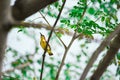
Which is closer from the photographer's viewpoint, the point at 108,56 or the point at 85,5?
the point at 108,56

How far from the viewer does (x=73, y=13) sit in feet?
4.14

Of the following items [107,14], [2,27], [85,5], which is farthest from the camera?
[107,14]

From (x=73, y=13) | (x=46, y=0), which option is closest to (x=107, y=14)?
(x=73, y=13)

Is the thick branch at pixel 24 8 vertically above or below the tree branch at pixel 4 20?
above

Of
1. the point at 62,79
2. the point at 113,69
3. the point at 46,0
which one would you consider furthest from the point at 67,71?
the point at 46,0

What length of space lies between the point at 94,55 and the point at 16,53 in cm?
260

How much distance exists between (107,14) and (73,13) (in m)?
0.16

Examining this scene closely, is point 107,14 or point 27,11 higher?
point 107,14

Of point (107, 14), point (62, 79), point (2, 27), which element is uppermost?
point (107, 14)

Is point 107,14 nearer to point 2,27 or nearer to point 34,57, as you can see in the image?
point 2,27

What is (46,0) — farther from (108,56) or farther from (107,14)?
(107,14)

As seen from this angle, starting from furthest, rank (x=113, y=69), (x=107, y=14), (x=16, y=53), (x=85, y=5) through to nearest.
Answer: (x=113, y=69), (x=16, y=53), (x=107, y=14), (x=85, y=5)

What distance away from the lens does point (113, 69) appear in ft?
10.6

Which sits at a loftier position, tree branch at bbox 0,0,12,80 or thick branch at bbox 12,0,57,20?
thick branch at bbox 12,0,57,20
